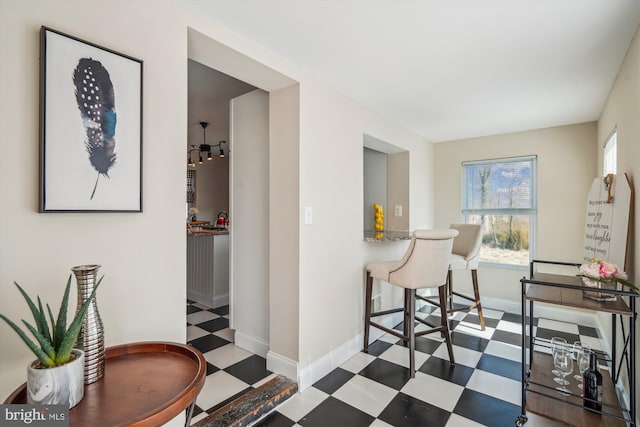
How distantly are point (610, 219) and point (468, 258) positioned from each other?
129cm

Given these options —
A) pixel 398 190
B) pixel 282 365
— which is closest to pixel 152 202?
pixel 282 365

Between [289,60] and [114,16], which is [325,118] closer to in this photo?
[289,60]

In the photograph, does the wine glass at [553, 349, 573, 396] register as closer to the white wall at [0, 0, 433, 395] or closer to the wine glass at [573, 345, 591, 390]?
the wine glass at [573, 345, 591, 390]

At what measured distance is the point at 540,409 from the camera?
1.66m

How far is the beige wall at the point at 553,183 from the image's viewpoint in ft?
11.1

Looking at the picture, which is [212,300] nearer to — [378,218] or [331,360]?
[331,360]

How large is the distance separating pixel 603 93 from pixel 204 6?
3.04 metres

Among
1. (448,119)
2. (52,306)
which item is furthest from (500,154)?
(52,306)

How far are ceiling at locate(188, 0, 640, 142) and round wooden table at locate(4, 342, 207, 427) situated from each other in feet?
5.12

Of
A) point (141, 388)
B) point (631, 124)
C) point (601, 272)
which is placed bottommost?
point (141, 388)

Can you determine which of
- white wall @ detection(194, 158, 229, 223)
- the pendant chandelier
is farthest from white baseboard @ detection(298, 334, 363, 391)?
white wall @ detection(194, 158, 229, 223)

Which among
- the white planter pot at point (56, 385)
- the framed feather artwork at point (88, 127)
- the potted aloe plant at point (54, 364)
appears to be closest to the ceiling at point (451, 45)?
the framed feather artwork at point (88, 127)

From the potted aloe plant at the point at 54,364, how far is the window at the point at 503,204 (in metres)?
4.18

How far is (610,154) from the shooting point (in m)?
2.64
